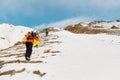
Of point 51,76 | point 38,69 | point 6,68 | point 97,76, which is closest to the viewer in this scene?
point 97,76

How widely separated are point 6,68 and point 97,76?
28.2 feet

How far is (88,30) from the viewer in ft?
268

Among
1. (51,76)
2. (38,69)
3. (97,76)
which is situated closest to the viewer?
(97,76)

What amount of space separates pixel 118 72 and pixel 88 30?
61519mm

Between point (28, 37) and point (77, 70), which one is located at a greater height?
point (28, 37)

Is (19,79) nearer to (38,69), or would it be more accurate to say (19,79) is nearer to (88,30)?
(38,69)

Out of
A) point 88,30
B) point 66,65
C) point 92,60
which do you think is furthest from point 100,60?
point 88,30

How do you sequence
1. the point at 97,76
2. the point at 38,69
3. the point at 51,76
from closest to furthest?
1. the point at 97,76
2. the point at 51,76
3. the point at 38,69

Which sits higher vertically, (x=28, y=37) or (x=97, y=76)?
(x=28, y=37)

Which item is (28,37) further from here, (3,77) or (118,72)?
(118,72)

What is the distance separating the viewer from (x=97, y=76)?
2019cm

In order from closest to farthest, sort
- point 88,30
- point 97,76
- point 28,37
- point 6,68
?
point 97,76 → point 6,68 → point 28,37 → point 88,30

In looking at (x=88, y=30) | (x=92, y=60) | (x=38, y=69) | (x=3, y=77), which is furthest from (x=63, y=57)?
(x=88, y=30)

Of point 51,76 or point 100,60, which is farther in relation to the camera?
point 100,60
